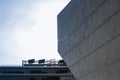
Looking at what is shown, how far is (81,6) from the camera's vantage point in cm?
2700

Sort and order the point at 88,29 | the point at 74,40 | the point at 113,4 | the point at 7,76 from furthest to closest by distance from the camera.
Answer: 1. the point at 7,76
2. the point at 74,40
3. the point at 88,29
4. the point at 113,4

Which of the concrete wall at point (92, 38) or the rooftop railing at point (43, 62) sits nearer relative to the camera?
the concrete wall at point (92, 38)

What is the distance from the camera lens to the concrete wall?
827 inches

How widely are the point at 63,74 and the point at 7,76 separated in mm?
12683

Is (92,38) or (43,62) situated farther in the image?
→ (43,62)

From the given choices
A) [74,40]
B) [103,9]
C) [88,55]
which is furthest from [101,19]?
[74,40]

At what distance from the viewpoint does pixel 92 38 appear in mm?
24812

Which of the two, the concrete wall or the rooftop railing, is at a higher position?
the rooftop railing

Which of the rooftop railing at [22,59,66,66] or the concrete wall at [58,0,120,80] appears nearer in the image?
the concrete wall at [58,0,120,80]

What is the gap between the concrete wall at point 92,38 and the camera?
21016 mm

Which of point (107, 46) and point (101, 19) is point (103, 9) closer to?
point (101, 19)

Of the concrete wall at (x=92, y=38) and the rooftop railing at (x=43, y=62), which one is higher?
the rooftop railing at (x=43, y=62)

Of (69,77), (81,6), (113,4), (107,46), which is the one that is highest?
(69,77)

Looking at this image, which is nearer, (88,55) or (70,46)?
(88,55)
